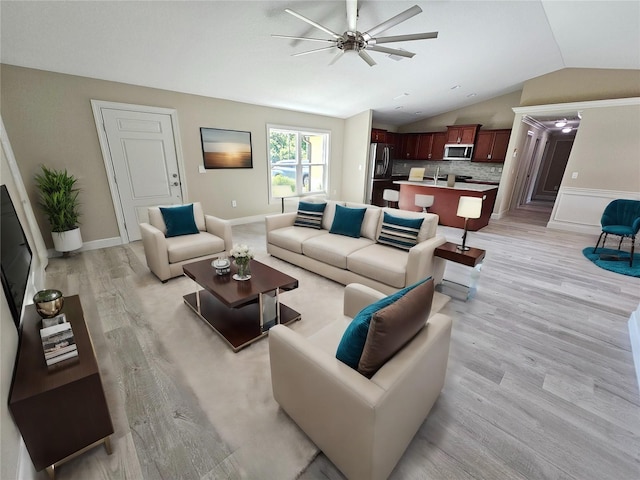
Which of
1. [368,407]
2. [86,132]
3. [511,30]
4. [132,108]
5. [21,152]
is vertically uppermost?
[511,30]

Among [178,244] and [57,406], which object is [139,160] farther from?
[57,406]

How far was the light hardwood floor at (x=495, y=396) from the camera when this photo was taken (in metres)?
1.32

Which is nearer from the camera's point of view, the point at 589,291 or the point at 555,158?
the point at 589,291

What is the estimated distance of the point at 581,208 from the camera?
18.0 feet

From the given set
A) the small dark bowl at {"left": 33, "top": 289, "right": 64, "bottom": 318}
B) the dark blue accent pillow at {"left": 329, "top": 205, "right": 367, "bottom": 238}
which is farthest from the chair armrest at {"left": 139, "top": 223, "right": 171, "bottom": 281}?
the dark blue accent pillow at {"left": 329, "top": 205, "right": 367, "bottom": 238}

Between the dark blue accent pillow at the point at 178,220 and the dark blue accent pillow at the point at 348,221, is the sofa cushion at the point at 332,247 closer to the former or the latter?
the dark blue accent pillow at the point at 348,221

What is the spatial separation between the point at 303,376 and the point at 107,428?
1001 mm

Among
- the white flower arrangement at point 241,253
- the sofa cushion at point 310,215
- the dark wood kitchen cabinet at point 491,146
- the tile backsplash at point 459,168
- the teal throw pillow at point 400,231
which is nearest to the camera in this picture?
the white flower arrangement at point 241,253

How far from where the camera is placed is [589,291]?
307 centimetres

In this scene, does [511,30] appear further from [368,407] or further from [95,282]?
[95,282]

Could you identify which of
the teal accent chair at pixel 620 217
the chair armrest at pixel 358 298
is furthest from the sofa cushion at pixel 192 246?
the teal accent chair at pixel 620 217

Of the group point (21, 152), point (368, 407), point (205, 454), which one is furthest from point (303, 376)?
point (21, 152)

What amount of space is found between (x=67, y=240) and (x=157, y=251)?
5.63ft

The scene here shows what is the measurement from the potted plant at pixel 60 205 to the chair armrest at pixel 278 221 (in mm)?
2604
